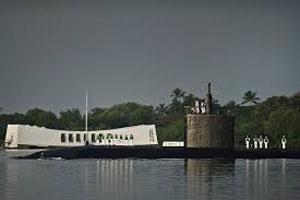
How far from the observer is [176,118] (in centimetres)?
8431

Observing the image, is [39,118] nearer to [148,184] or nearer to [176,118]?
[176,118]

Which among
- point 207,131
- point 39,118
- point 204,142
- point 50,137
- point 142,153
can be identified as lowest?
point 142,153

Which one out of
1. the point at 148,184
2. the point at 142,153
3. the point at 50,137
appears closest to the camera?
the point at 148,184

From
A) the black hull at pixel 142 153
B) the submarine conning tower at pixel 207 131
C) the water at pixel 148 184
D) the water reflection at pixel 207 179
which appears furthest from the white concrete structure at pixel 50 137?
the water at pixel 148 184

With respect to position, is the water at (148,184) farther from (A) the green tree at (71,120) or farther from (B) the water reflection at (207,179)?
(A) the green tree at (71,120)

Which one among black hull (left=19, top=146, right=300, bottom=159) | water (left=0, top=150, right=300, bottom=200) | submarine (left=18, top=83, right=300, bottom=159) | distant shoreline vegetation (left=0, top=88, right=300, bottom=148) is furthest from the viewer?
distant shoreline vegetation (left=0, top=88, right=300, bottom=148)

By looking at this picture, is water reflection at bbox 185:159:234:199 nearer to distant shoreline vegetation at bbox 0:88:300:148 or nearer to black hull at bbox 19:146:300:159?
black hull at bbox 19:146:300:159

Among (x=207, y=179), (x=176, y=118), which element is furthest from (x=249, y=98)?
(x=207, y=179)

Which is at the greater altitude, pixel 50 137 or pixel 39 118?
pixel 39 118

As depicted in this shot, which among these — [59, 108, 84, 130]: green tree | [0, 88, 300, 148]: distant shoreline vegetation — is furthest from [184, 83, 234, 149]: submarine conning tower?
[59, 108, 84, 130]: green tree

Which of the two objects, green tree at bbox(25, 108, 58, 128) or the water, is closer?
the water

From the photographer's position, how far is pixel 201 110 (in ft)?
116

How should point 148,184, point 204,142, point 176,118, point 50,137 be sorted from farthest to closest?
point 176,118
point 50,137
point 204,142
point 148,184

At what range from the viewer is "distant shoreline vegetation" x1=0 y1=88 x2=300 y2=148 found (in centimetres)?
6031
